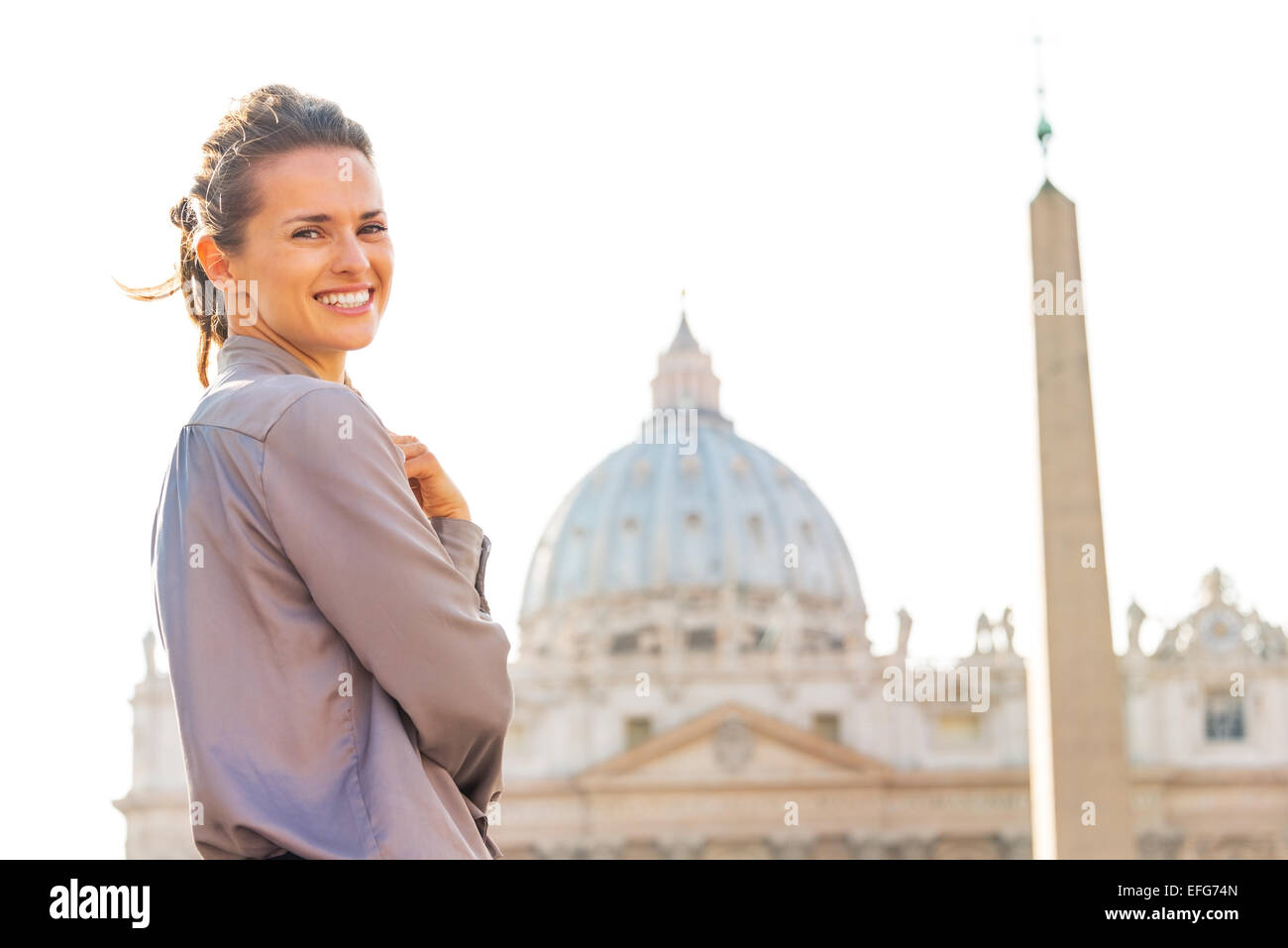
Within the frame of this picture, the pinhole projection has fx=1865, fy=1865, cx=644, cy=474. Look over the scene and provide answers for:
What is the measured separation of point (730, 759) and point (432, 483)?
185 feet

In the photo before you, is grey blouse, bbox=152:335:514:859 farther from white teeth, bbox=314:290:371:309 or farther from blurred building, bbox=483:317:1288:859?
blurred building, bbox=483:317:1288:859

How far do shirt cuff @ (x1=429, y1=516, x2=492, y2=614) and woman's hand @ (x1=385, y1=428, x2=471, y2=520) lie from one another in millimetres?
21

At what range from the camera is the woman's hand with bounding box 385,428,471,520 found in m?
2.70

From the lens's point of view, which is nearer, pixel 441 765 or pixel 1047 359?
pixel 441 765

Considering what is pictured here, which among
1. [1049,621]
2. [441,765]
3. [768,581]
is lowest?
[441,765]

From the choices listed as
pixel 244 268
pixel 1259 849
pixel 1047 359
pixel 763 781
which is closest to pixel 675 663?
pixel 763 781

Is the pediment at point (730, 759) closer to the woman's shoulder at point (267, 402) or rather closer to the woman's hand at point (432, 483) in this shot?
the woman's hand at point (432, 483)

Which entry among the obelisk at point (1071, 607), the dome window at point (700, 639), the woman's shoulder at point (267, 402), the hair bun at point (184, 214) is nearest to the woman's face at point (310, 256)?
the hair bun at point (184, 214)

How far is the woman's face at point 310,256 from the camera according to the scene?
2.63 metres

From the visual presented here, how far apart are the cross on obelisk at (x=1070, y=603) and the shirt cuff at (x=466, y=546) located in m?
11.4

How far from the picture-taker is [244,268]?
267cm
